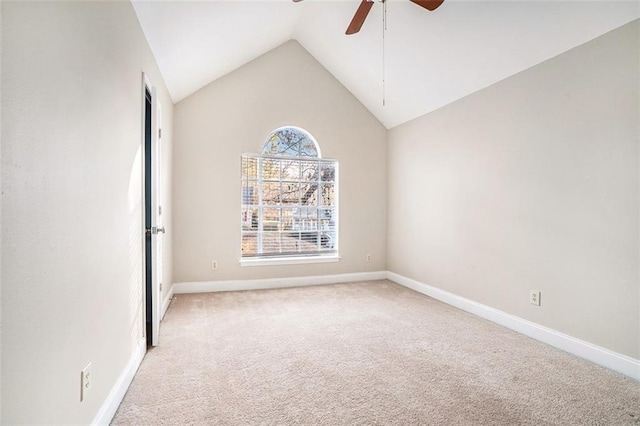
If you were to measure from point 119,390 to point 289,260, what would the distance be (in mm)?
2935

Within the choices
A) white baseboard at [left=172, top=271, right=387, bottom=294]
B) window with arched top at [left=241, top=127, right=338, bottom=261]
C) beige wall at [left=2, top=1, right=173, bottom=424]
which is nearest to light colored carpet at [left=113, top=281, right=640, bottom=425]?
beige wall at [left=2, top=1, right=173, bottom=424]

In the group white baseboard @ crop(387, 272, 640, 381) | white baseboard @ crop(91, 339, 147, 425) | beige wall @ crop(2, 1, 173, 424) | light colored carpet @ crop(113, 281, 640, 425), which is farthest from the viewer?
white baseboard @ crop(387, 272, 640, 381)

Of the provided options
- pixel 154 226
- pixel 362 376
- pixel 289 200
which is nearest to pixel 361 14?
pixel 154 226

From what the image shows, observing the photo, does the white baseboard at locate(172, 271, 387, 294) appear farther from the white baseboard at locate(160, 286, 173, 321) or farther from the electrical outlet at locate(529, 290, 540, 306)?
the electrical outlet at locate(529, 290, 540, 306)

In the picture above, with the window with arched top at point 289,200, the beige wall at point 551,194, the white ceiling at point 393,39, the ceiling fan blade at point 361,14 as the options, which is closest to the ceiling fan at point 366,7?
the ceiling fan blade at point 361,14

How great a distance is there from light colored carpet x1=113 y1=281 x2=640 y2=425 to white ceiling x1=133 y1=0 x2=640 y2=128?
2.40 meters

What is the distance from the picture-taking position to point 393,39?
358 centimetres

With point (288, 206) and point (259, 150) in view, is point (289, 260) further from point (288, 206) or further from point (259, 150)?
point (259, 150)

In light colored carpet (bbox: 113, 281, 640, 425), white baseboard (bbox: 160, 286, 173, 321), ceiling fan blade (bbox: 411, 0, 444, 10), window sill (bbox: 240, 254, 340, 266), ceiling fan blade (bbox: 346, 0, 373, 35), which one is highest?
ceiling fan blade (bbox: 346, 0, 373, 35)

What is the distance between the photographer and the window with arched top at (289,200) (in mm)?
4621

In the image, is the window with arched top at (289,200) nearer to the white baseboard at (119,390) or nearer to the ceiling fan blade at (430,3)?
the white baseboard at (119,390)

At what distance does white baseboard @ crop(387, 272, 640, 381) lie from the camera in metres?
2.26

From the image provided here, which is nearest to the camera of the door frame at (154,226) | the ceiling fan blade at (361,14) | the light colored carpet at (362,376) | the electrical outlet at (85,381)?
the electrical outlet at (85,381)

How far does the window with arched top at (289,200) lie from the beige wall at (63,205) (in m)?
2.58
